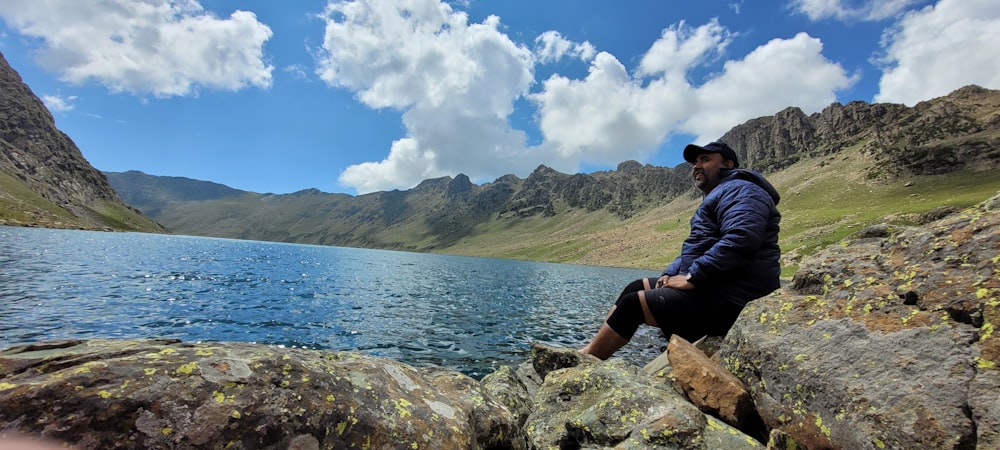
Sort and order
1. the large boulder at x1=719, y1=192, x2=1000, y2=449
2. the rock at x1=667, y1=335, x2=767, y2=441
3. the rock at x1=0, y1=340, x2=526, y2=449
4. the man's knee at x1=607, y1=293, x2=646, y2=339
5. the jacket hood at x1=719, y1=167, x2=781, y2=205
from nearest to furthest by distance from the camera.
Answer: the rock at x1=0, y1=340, x2=526, y2=449, the large boulder at x1=719, y1=192, x2=1000, y2=449, the rock at x1=667, y1=335, x2=767, y2=441, the jacket hood at x1=719, y1=167, x2=781, y2=205, the man's knee at x1=607, y1=293, x2=646, y2=339

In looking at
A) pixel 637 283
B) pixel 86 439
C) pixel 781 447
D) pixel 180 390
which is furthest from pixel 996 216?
pixel 86 439

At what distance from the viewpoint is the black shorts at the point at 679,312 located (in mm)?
8406

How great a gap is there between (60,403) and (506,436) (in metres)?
5.30

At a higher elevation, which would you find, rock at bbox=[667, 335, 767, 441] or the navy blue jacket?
the navy blue jacket

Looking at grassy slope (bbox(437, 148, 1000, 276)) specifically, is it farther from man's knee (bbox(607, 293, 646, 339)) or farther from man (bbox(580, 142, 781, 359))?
man's knee (bbox(607, 293, 646, 339))

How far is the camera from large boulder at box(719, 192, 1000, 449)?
4.71m

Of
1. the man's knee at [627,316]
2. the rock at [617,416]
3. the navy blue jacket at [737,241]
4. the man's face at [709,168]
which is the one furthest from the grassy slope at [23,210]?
the navy blue jacket at [737,241]

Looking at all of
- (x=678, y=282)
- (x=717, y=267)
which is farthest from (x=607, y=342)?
(x=717, y=267)

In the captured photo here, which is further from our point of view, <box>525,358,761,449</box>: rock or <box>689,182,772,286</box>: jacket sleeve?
<box>689,182,772,286</box>: jacket sleeve

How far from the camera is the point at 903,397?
504 centimetres

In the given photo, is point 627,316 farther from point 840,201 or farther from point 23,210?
point 23,210

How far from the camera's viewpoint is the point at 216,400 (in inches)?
168

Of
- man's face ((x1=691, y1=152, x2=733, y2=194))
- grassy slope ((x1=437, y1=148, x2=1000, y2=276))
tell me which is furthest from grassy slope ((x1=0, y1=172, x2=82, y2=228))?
grassy slope ((x1=437, y1=148, x2=1000, y2=276))

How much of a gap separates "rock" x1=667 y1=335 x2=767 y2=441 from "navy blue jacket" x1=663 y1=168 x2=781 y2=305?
1.49m
